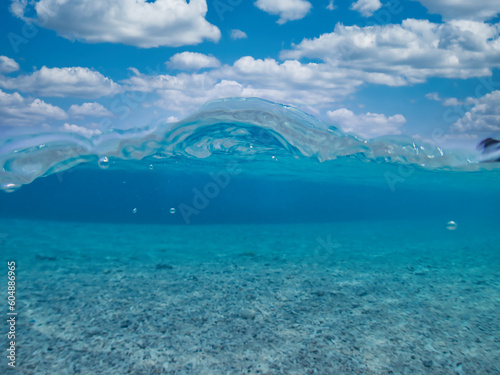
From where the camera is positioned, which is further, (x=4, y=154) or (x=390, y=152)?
(x=390, y=152)

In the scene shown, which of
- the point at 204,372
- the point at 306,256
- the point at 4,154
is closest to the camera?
the point at 204,372

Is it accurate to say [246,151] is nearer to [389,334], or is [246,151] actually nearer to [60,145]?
[60,145]

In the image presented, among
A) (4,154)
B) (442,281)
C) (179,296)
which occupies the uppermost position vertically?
(4,154)

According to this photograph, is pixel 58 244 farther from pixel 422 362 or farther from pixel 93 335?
pixel 422 362

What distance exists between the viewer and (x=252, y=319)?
555 centimetres

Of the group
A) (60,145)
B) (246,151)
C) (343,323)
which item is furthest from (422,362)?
(246,151)

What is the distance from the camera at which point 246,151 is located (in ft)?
74.5

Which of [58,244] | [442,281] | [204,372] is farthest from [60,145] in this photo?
[442,281]

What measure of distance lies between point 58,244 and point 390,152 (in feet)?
64.0

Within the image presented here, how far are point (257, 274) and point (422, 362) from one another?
487 centimetres

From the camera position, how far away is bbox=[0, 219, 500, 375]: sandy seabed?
169 inches

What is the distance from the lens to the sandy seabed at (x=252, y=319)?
4281 millimetres

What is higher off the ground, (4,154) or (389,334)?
(4,154)

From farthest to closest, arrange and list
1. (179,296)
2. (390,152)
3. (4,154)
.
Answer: (390,152)
(4,154)
(179,296)
